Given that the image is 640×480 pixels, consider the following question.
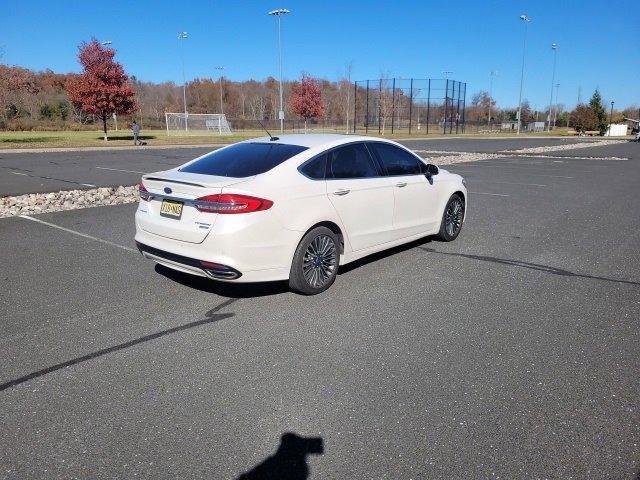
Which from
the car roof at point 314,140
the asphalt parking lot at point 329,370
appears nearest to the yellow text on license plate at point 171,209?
the asphalt parking lot at point 329,370

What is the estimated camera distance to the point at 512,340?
4219 mm

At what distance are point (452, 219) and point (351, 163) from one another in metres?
2.48

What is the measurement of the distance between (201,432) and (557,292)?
13.2 feet

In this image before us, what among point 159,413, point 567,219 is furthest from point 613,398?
point 567,219

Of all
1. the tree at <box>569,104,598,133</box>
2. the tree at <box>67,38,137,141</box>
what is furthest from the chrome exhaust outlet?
the tree at <box>569,104,598,133</box>

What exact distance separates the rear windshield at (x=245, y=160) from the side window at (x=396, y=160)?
1.16 m

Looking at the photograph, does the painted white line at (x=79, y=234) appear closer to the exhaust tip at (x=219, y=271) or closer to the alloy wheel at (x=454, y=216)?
the exhaust tip at (x=219, y=271)

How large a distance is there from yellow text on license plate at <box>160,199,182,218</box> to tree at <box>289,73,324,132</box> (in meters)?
61.5

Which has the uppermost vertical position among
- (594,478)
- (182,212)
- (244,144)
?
(244,144)

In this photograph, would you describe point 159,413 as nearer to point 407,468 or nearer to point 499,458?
point 407,468

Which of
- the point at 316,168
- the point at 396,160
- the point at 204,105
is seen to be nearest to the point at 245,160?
the point at 316,168

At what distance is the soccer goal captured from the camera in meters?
52.3

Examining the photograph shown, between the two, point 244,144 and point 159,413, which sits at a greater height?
point 244,144

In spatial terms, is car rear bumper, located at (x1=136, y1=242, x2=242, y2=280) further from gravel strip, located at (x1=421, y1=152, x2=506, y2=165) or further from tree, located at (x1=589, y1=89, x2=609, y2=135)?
tree, located at (x1=589, y1=89, x2=609, y2=135)
